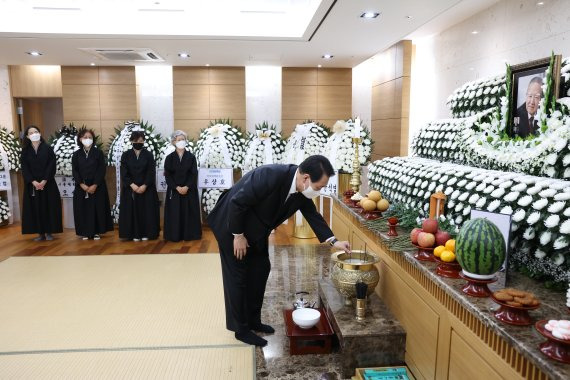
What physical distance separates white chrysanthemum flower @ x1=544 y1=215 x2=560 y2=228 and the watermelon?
0.20 meters

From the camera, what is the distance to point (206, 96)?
27.5ft

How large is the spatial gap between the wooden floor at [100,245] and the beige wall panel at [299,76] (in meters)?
3.37

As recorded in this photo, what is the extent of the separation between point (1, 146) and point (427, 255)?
22.2ft

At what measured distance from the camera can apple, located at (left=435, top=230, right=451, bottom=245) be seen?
2463mm

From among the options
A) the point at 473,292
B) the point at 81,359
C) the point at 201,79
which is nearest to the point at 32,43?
the point at 201,79

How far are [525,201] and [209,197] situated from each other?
17.2 feet

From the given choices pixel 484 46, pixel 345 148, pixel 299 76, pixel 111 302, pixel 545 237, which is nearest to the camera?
pixel 545 237

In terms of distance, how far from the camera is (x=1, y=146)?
22.0 ft

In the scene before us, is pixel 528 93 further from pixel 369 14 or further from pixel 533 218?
pixel 369 14

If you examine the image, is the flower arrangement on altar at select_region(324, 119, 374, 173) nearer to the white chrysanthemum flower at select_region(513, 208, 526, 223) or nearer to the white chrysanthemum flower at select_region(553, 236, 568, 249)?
the white chrysanthemum flower at select_region(513, 208, 526, 223)

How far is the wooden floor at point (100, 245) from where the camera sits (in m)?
5.60

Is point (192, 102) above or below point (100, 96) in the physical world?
below

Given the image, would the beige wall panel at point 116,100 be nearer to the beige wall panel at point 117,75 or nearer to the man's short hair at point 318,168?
the beige wall panel at point 117,75

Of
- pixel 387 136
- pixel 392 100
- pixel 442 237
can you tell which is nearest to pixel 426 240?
pixel 442 237
